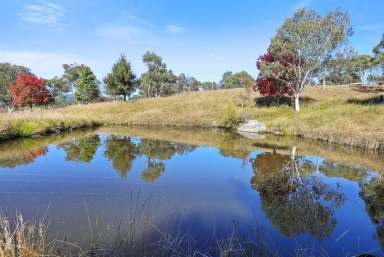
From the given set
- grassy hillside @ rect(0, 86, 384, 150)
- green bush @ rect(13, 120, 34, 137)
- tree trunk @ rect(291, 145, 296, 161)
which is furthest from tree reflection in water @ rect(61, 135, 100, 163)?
tree trunk @ rect(291, 145, 296, 161)

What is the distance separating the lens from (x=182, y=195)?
323 inches

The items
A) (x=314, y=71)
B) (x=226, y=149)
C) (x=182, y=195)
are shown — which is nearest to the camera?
(x=182, y=195)

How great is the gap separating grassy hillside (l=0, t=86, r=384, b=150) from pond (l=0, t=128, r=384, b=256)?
5018 millimetres

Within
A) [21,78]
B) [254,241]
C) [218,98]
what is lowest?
[254,241]

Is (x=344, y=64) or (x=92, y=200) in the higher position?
(x=344, y=64)

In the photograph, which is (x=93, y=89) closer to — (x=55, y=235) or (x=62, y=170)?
(x=62, y=170)

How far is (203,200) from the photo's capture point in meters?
7.89

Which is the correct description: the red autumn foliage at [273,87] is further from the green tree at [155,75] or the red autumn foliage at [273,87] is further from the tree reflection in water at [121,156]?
the green tree at [155,75]

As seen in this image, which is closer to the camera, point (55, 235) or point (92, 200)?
point (55, 235)

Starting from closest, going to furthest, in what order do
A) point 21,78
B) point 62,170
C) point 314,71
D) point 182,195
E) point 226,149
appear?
point 182,195, point 62,170, point 226,149, point 314,71, point 21,78

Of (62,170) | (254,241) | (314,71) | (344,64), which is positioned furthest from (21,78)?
(254,241)

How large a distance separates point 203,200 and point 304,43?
21.8m

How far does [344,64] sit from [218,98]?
1860 cm

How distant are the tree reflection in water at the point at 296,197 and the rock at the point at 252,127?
40.7ft
